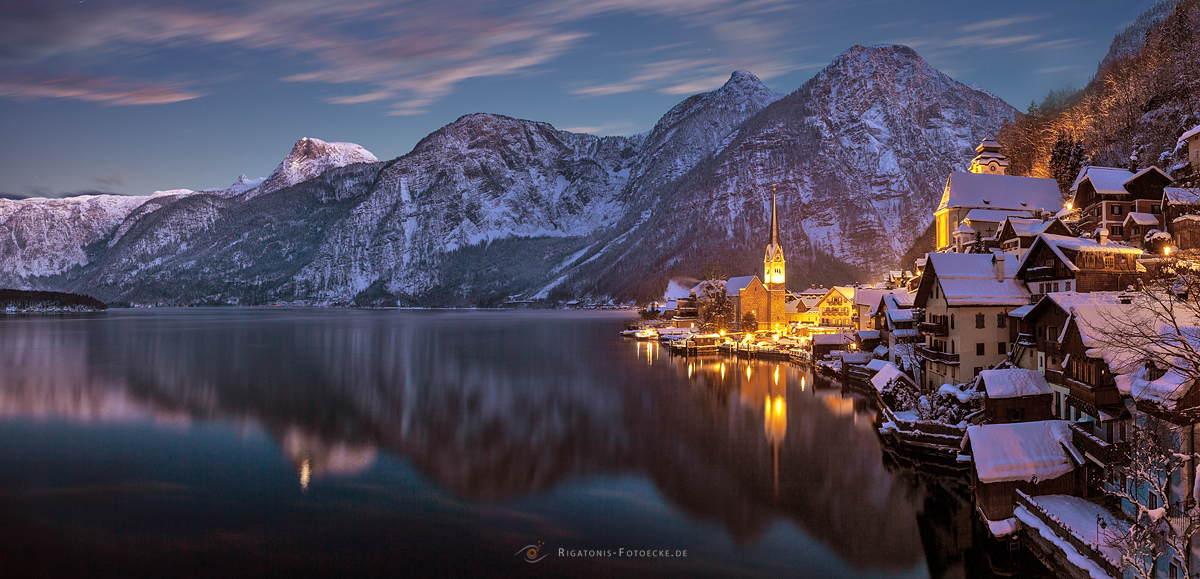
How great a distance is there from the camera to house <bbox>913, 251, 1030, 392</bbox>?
27047 millimetres

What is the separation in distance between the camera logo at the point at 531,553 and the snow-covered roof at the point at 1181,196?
32888 millimetres

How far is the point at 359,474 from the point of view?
24.3 metres

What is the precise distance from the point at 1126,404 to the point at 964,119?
684ft

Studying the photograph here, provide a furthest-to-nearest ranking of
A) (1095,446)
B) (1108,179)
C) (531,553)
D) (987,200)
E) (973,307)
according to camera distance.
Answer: (987,200) < (1108,179) < (973,307) < (531,553) < (1095,446)

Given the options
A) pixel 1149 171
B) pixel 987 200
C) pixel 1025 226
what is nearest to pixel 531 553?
pixel 1025 226

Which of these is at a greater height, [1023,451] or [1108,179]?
[1108,179]

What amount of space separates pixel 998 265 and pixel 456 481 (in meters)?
26.2

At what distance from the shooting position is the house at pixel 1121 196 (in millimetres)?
30547

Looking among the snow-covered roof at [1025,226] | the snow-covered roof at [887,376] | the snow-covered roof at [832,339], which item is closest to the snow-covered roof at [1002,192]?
the snow-covered roof at [1025,226]

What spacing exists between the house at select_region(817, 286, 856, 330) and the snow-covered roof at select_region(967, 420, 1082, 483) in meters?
52.9

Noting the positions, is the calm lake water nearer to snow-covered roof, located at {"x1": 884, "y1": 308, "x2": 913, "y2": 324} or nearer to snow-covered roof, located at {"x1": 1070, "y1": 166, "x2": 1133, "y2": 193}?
snow-covered roof, located at {"x1": 884, "y1": 308, "x2": 913, "y2": 324}

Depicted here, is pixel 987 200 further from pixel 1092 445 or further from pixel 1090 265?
pixel 1092 445

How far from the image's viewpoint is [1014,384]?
21.7 m

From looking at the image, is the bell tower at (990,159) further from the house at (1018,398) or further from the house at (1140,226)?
the house at (1018,398)
